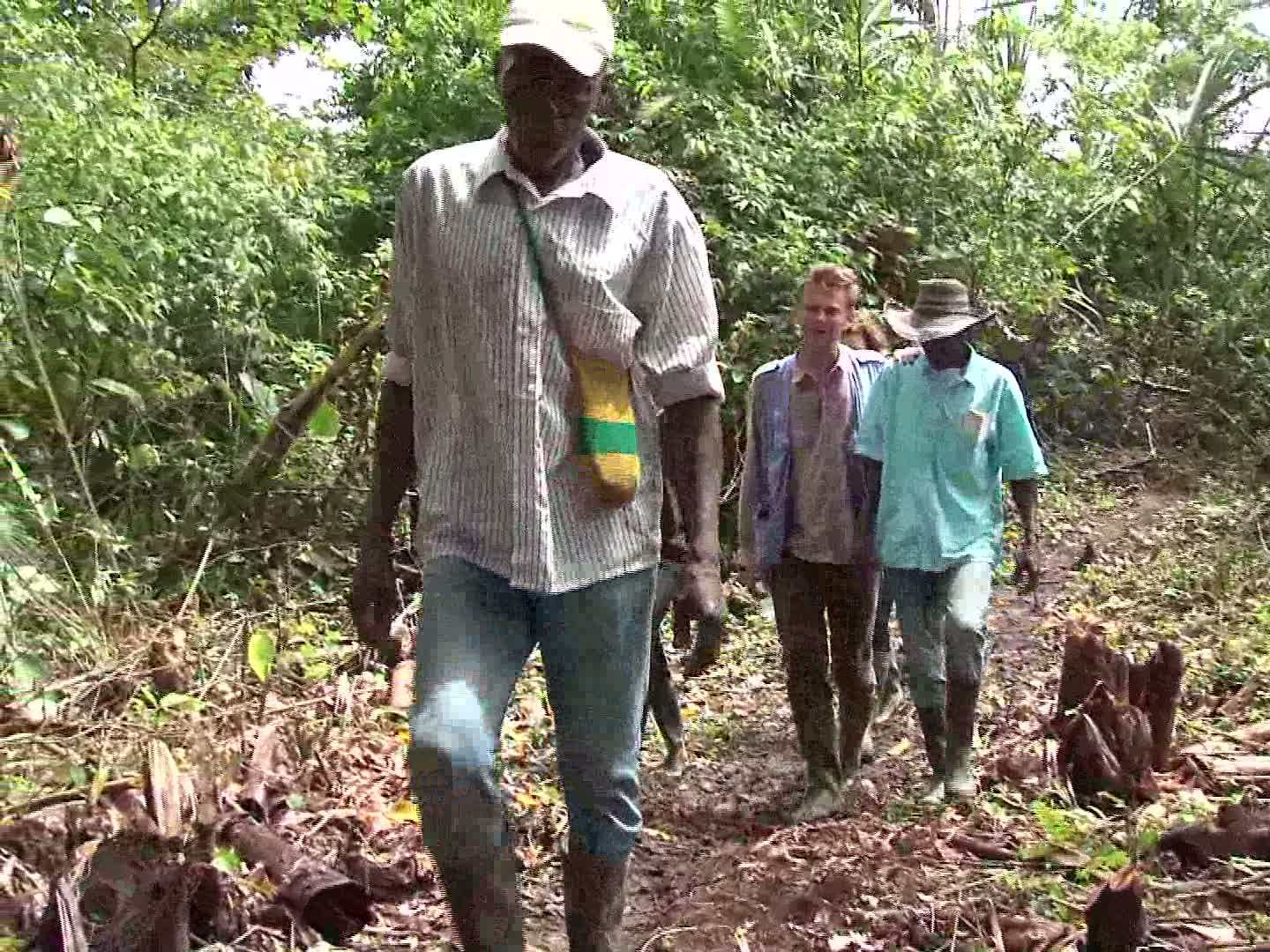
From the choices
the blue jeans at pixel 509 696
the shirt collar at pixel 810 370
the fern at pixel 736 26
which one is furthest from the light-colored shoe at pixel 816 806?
the fern at pixel 736 26

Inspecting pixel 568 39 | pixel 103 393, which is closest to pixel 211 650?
pixel 103 393

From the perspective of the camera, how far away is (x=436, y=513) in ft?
9.21

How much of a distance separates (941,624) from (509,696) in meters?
2.82

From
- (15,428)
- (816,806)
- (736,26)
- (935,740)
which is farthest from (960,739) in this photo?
(736,26)

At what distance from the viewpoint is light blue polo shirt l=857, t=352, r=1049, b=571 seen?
511 cm

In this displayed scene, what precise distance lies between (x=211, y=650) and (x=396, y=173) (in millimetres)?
6751

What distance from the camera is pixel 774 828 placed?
206 inches

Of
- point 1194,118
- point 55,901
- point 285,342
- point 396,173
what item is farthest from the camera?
point 1194,118

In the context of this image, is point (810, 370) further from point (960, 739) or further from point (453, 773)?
point (453, 773)

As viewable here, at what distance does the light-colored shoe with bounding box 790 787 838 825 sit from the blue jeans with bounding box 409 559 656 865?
237 cm

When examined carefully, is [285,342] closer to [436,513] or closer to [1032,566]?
[1032,566]

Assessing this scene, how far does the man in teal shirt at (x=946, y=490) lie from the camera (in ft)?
16.8

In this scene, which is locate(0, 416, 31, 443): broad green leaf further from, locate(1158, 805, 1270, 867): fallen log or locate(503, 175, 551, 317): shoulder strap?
locate(1158, 805, 1270, 867): fallen log

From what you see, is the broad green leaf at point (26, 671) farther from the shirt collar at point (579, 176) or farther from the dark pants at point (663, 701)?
the shirt collar at point (579, 176)
